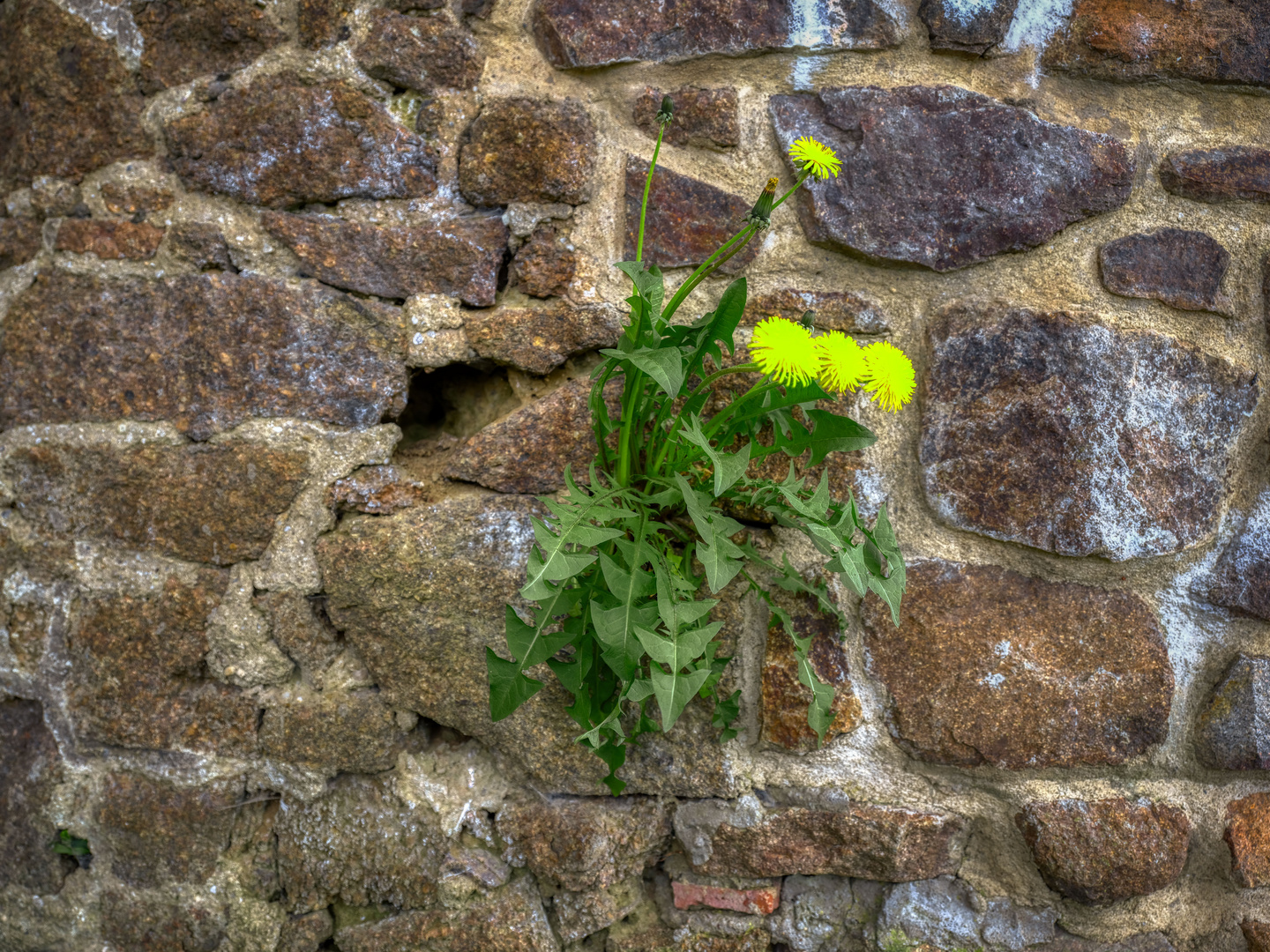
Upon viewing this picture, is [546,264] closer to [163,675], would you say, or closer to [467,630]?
[467,630]

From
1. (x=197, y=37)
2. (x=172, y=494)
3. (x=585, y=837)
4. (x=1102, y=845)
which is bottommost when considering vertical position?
(x=585, y=837)

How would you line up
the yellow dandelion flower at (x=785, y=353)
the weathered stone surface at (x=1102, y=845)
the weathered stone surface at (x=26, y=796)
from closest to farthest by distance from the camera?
1. the yellow dandelion flower at (x=785, y=353)
2. the weathered stone surface at (x=1102, y=845)
3. the weathered stone surface at (x=26, y=796)

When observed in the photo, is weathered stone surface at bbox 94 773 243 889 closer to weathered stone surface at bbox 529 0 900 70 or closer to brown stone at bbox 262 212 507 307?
brown stone at bbox 262 212 507 307

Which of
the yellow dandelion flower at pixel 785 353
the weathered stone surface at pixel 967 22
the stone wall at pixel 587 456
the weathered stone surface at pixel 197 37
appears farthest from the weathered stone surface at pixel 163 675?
the weathered stone surface at pixel 967 22

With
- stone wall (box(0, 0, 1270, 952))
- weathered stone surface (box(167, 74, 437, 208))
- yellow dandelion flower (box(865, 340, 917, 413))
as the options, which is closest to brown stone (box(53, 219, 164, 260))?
stone wall (box(0, 0, 1270, 952))

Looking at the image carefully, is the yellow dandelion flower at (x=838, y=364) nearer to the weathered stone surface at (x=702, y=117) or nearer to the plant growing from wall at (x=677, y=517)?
the plant growing from wall at (x=677, y=517)

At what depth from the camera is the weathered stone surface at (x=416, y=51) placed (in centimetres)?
128

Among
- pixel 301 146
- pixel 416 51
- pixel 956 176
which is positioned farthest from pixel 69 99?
pixel 956 176

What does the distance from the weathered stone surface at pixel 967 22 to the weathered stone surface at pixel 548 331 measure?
0.64m

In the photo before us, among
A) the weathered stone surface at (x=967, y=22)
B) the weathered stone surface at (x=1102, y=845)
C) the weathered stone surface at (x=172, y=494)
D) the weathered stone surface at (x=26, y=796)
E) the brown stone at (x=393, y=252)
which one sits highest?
the weathered stone surface at (x=967, y=22)

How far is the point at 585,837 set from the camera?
48.8 inches

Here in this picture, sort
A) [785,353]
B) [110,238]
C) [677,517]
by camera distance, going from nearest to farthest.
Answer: [785,353]
[677,517]
[110,238]

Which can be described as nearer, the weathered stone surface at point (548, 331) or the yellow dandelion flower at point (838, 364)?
the yellow dandelion flower at point (838, 364)

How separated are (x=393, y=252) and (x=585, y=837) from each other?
3.08 feet
